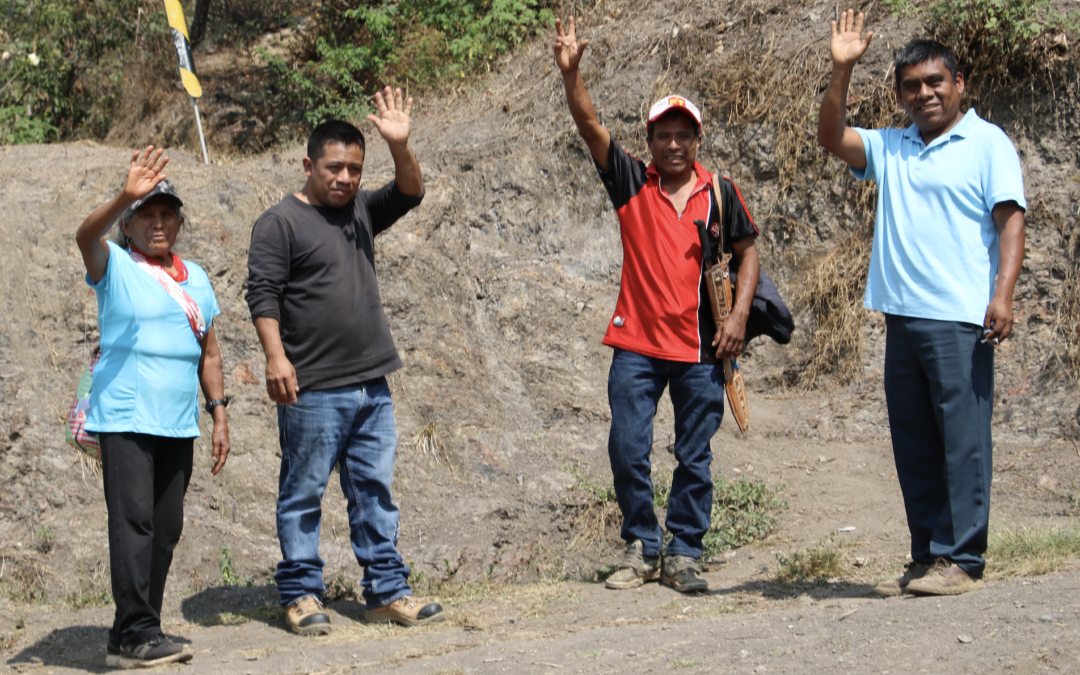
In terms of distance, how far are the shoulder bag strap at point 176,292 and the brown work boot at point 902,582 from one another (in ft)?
9.33

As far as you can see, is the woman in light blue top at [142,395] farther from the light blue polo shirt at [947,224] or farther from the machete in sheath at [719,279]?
the light blue polo shirt at [947,224]

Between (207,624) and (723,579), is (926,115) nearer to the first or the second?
(723,579)

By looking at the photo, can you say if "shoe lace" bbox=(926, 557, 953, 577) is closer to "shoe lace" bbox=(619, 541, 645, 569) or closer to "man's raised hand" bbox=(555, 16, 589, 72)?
"shoe lace" bbox=(619, 541, 645, 569)

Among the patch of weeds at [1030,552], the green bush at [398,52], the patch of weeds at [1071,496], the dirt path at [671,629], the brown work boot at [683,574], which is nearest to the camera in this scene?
the dirt path at [671,629]

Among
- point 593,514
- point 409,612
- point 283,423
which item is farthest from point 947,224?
point 593,514

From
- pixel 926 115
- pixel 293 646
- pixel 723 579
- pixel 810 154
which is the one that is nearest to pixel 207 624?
pixel 293 646

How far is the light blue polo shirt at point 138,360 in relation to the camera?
3.42 metres

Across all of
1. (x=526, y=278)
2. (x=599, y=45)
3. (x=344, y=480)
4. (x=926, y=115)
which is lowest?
(x=344, y=480)

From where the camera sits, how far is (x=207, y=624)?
4.20m

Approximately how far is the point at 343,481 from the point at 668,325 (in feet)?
5.10

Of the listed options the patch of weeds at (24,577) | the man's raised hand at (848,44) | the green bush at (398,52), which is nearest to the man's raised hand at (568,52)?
the man's raised hand at (848,44)

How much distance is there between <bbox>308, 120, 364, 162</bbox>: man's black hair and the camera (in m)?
3.90

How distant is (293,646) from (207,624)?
0.71 metres

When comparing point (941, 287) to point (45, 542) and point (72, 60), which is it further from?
point (72, 60)
